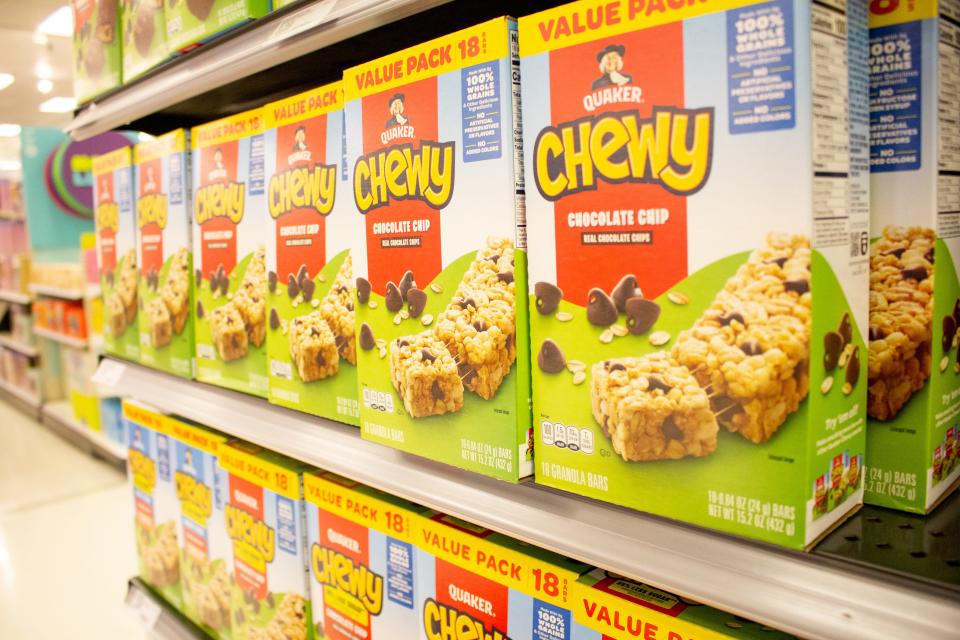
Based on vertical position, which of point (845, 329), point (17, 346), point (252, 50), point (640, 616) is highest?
point (252, 50)

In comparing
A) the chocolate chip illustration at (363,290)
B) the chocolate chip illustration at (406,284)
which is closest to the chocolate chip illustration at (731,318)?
the chocolate chip illustration at (406,284)

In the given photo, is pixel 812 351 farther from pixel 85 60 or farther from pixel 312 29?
pixel 85 60

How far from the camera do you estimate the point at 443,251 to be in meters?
0.93

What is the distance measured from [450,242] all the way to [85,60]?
1.45 meters

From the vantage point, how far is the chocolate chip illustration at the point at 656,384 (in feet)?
2.33

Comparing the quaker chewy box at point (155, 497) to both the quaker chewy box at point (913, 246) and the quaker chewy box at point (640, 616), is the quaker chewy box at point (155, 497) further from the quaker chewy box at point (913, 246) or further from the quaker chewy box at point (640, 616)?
the quaker chewy box at point (913, 246)

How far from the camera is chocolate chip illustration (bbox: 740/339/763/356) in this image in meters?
0.64

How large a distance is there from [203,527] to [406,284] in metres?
1.01

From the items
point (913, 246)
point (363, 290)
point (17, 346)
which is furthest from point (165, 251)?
point (17, 346)

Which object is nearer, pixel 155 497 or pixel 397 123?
pixel 397 123

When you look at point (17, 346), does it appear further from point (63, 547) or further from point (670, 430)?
point (670, 430)

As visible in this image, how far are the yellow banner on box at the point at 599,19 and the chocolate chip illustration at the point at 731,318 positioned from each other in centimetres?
26

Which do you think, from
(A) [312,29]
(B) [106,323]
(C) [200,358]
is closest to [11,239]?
(B) [106,323]

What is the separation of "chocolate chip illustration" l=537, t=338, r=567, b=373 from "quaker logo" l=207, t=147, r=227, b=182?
34.9 inches
